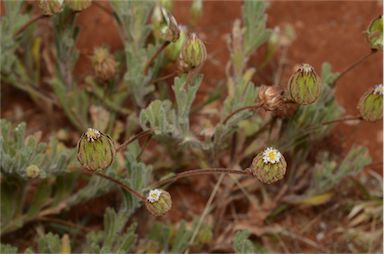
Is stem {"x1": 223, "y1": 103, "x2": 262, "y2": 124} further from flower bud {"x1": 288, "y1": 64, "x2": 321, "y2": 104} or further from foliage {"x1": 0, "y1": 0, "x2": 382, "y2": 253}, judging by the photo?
flower bud {"x1": 288, "y1": 64, "x2": 321, "y2": 104}

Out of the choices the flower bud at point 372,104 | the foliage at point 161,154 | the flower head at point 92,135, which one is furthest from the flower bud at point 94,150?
the flower bud at point 372,104

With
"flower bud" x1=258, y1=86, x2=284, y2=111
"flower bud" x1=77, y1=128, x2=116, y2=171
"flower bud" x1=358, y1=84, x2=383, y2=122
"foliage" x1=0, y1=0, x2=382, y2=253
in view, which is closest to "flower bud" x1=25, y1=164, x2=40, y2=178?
"foliage" x1=0, y1=0, x2=382, y2=253

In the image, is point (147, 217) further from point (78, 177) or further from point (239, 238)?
point (239, 238)

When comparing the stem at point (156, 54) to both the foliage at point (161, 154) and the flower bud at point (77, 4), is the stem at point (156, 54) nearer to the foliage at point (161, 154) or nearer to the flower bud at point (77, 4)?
the foliage at point (161, 154)

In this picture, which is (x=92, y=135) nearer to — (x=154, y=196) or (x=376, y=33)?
(x=154, y=196)

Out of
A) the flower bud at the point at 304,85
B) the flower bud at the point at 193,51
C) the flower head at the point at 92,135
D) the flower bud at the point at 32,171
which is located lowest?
the flower bud at the point at 32,171

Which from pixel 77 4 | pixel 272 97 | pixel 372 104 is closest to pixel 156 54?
pixel 77 4
